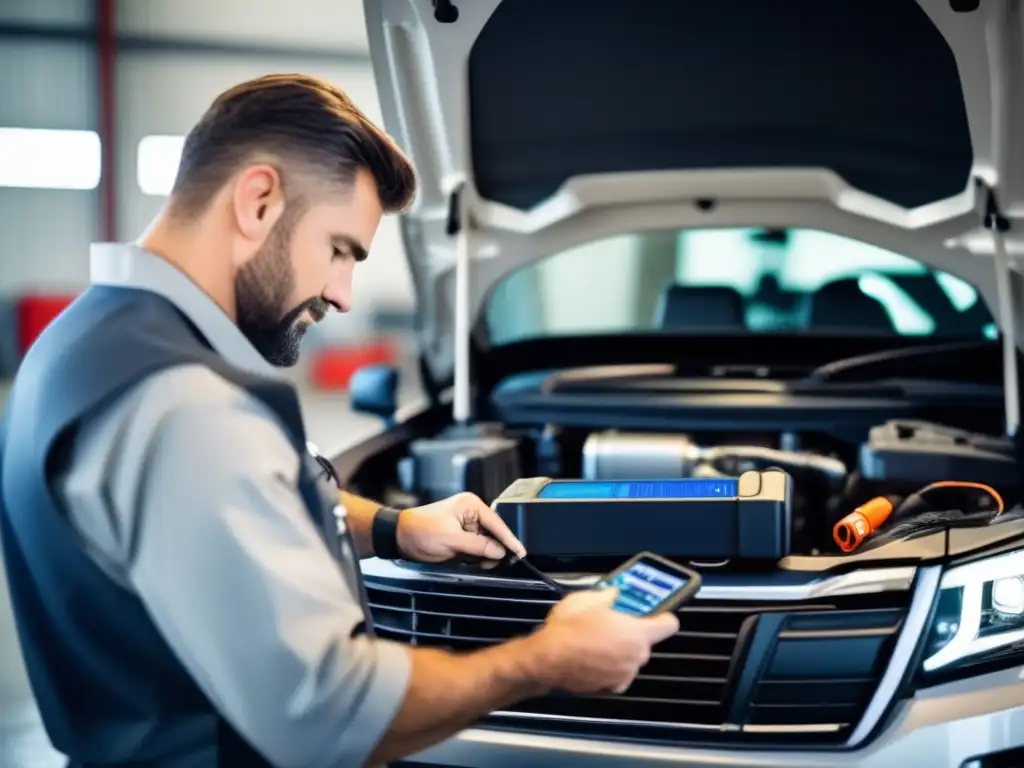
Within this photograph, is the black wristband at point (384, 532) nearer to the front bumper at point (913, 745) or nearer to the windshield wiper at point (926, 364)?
the front bumper at point (913, 745)

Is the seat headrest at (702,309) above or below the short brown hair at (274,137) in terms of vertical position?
below

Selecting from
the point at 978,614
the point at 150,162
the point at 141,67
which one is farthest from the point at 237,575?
the point at 141,67

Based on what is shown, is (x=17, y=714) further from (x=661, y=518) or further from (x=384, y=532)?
(x=661, y=518)

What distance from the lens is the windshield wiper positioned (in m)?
2.49

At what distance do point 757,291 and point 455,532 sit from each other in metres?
1.64

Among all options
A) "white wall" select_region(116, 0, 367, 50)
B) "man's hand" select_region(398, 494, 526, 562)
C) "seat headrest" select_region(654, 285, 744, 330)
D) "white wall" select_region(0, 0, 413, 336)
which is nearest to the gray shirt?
"man's hand" select_region(398, 494, 526, 562)

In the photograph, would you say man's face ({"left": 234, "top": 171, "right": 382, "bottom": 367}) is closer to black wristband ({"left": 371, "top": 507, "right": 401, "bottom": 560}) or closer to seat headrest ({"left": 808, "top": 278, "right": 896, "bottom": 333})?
black wristband ({"left": 371, "top": 507, "right": 401, "bottom": 560})

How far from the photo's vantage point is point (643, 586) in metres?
1.32

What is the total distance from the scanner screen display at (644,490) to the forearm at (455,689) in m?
0.54

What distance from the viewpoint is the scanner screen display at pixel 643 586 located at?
1.26 metres

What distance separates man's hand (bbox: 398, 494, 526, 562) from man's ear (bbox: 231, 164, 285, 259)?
59cm

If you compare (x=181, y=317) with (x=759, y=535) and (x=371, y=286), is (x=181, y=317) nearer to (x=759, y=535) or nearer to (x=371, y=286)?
(x=759, y=535)

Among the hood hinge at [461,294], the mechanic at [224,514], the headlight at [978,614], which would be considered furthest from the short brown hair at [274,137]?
the hood hinge at [461,294]

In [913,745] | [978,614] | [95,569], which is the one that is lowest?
[913,745]
